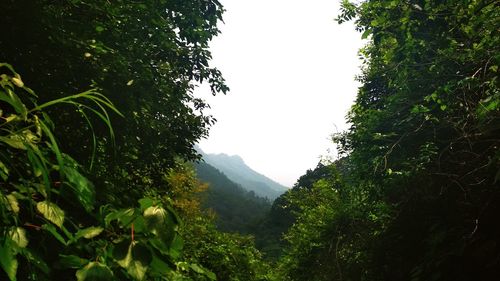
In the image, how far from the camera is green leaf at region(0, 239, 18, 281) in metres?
0.87

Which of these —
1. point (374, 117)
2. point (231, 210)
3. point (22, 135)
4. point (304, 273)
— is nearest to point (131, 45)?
point (22, 135)

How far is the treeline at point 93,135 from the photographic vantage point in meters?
0.99

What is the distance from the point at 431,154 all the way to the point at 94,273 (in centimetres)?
806

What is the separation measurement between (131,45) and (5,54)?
237 centimetres

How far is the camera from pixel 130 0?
545 cm

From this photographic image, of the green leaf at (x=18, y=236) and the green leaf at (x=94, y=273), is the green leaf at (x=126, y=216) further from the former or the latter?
the green leaf at (x=18, y=236)

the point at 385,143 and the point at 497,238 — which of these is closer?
the point at 497,238

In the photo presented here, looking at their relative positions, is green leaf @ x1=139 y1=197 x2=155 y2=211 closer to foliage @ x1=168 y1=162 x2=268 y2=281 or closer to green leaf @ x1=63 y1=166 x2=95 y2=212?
green leaf @ x1=63 y1=166 x2=95 y2=212

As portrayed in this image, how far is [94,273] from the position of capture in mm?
923

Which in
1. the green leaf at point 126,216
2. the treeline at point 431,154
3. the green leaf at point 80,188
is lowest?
the green leaf at point 80,188

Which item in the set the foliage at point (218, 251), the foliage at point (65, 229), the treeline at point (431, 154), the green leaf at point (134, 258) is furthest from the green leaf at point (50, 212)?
the foliage at point (218, 251)

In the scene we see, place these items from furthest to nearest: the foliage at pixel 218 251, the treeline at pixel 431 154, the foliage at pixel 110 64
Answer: the foliage at pixel 218 251 → the treeline at pixel 431 154 → the foliage at pixel 110 64

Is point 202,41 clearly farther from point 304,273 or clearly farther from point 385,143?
point 304,273

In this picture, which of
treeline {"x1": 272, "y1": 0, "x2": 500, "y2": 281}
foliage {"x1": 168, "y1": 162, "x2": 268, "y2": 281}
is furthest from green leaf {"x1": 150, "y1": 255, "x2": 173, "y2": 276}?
foliage {"x1": 168, "y1": 162, "x2": 268, "y2": 281}
